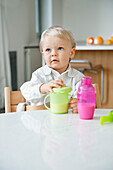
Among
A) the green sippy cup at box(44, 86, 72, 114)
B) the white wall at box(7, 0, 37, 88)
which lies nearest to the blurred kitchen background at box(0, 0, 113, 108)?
the white wall at box(7, 0, 37, 88)

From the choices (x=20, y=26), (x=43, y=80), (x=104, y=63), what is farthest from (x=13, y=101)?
(x=20, y=26)

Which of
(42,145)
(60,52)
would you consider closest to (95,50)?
(60,52)

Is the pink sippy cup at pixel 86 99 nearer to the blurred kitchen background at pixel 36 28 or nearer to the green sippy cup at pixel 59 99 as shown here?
the green sippy cup at pixel 59 99

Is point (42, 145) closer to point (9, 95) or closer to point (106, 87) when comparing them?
point (9, 95)

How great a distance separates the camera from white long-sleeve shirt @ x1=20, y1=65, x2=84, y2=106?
4.67 ft

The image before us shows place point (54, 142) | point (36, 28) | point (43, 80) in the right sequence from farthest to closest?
point (36, 28) < point (43, 80) < point (54, 142)

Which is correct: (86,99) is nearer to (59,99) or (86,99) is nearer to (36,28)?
(59,99)

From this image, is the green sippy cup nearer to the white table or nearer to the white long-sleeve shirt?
the white table

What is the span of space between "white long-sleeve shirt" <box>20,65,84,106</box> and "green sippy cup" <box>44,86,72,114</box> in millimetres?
212

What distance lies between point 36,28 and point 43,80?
3.91 metres

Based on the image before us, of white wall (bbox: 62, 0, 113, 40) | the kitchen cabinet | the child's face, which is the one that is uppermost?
white wall (bbox: 62, 0, 113, 40)

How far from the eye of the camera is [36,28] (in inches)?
209

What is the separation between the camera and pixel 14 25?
428 cm

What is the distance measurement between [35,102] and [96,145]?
0.69m
